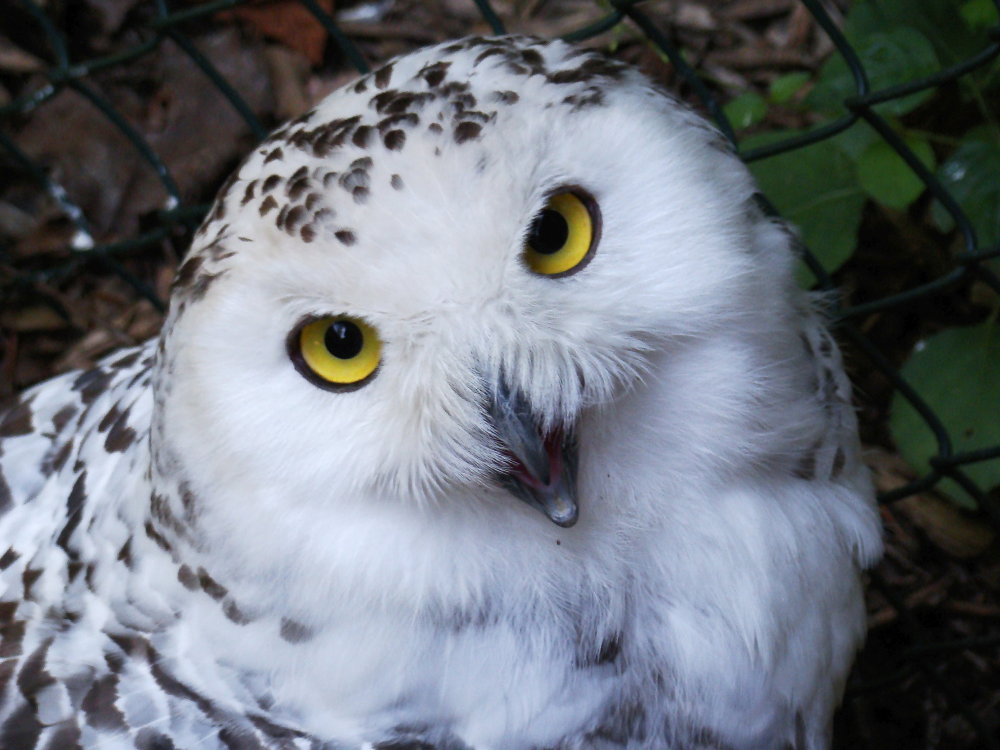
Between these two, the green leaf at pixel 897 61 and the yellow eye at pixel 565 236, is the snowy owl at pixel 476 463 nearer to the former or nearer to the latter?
the yellow eye at pixel 565 236

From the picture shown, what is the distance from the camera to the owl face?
2.94 feet

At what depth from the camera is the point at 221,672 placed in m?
1.11

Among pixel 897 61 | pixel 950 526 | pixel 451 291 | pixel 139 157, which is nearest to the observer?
pixel 451 291

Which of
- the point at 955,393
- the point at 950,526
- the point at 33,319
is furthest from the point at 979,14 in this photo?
the point at 33,319

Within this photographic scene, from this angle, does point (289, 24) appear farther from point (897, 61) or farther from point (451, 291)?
point (451, 291)

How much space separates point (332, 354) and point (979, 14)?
1.32 metres

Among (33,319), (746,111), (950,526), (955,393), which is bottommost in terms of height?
(950,526)

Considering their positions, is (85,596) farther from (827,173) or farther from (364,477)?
(827,173)

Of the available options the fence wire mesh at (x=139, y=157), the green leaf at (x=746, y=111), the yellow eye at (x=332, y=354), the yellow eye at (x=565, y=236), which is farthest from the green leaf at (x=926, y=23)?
the yellow eye at (x=332, y=354)

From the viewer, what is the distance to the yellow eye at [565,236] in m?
0.92

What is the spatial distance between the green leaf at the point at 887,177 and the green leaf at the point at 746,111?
202 millimetres

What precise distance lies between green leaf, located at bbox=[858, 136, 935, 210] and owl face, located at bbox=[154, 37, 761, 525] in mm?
662

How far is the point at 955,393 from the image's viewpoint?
5.49 ft

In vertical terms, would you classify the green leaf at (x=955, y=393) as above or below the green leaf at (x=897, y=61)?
below
